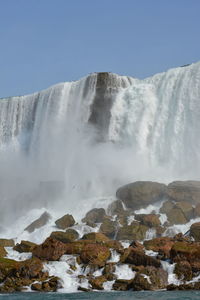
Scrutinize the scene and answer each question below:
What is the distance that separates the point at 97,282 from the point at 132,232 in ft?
33.9

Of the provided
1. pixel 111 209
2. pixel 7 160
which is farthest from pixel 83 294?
pixel 7 160

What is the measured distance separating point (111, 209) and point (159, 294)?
18.0 m

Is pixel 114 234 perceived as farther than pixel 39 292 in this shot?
Yes

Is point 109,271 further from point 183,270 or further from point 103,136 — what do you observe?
point 103,136

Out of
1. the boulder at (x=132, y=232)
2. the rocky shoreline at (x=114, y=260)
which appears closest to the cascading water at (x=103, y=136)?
the rocky shoreline at (x=114, y=260)

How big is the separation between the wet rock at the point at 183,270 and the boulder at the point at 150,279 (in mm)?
561

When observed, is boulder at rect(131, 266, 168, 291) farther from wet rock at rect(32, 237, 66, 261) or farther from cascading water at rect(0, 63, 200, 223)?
cascading water at rect(0, 63, 200, 223)

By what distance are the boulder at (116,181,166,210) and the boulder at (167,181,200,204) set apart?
90 cm

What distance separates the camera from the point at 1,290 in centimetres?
2245

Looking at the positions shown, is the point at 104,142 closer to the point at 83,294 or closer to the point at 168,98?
the point at 168,98

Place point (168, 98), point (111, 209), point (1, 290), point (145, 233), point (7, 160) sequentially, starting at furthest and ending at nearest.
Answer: point (7, 160), point (168, 98), point (111, 209), point (145, 233), point (1, 290)

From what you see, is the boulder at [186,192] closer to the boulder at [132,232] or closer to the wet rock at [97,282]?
the boulder at [132,232]

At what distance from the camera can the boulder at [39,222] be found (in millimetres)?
38531

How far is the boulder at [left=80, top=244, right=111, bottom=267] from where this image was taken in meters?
24.7
